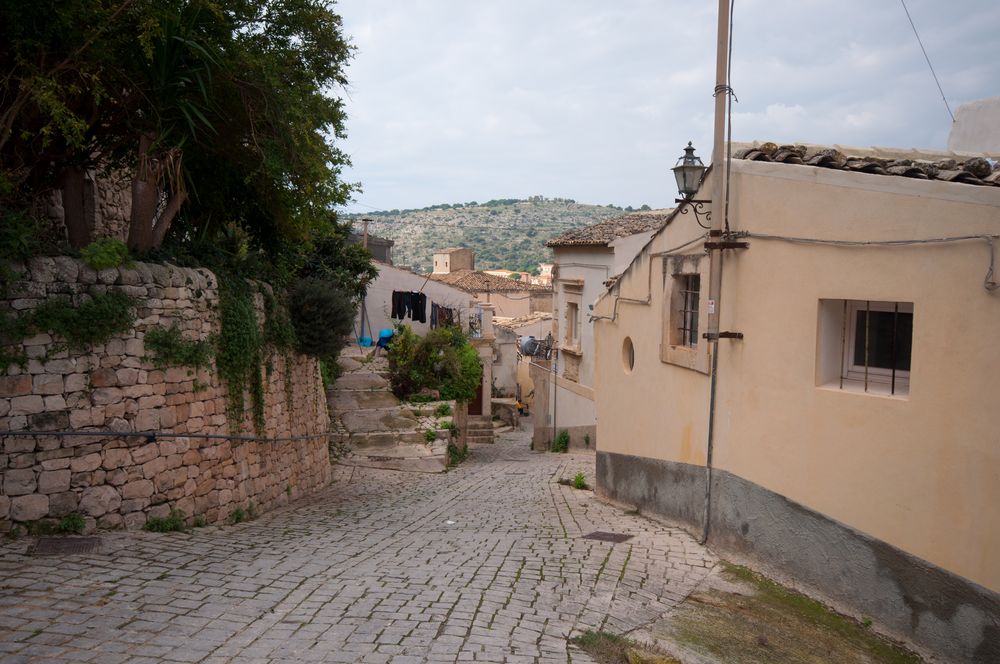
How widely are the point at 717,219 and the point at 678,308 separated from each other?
228cm

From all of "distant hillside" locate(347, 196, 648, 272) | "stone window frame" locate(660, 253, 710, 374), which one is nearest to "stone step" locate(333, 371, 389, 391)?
"stone window frame" locate(660, 253, 710, 374)

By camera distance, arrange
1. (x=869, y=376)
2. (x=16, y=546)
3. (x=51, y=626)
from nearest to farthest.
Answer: (x=51, y=626)
(x=869, y=376)
(x=16, y=546)

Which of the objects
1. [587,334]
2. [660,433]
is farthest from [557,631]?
[587,334]

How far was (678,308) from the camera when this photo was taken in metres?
10.4

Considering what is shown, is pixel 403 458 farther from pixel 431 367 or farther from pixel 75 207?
pixel 75 207

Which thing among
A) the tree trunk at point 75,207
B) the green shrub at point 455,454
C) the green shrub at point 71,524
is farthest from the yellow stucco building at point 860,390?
the green shrub at point 455,454

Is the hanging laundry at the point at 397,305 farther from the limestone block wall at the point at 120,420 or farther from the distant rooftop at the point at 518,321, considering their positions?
the limestone block wall at the point at 120,420

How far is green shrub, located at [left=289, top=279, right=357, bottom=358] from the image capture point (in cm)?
1430

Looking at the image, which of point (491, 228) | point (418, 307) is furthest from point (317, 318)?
point (491, 228)

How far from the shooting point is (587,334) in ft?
77.0

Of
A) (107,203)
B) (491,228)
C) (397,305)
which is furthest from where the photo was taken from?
(491,228)

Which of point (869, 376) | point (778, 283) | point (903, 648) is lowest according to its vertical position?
point (903, 648)

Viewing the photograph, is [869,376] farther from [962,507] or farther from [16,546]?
[16,546]

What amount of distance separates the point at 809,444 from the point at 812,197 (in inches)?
88.2
